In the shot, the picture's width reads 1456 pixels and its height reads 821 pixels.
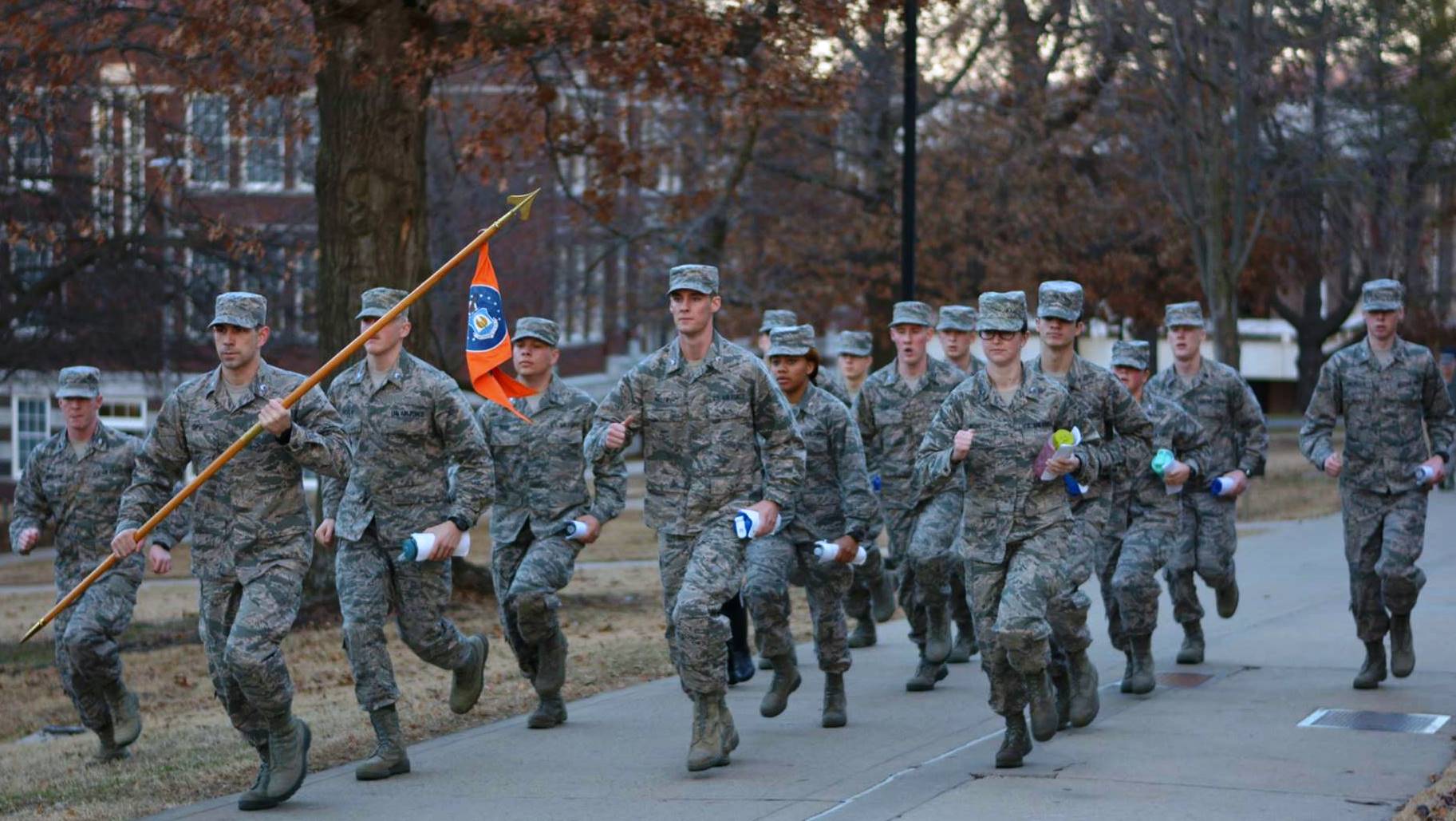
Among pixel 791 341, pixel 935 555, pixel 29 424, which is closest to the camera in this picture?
pixel 791 341

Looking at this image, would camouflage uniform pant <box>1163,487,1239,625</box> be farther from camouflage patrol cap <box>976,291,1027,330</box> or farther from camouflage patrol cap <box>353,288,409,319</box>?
camouflage patrol cap <box>353,288,409,319</box>

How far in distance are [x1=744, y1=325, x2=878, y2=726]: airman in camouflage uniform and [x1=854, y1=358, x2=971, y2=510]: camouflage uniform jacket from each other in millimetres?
993

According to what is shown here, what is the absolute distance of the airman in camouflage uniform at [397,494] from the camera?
891 centimetres

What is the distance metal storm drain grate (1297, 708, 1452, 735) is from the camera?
952 cm

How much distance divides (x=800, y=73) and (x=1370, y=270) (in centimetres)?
2185

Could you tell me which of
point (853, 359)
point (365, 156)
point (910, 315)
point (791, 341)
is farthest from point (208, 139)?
point (791, 341)

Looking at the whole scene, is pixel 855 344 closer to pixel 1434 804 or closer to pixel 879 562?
pixel 879 562

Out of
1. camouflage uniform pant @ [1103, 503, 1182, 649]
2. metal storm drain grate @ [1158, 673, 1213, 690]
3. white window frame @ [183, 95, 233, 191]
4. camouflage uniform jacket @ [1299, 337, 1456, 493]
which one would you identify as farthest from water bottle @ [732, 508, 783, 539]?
white window frame @ [183, 95, 233, 191]

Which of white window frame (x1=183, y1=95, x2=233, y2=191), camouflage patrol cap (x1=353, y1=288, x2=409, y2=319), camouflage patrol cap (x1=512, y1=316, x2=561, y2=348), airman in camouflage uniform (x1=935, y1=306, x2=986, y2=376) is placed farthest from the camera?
white window frame (x1=183, y1=95, x2=233, y2=191)

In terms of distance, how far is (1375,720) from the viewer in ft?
32.0

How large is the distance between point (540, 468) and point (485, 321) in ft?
4.86

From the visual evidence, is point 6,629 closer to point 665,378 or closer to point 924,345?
point 924,345

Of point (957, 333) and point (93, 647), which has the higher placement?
point (957, 333)

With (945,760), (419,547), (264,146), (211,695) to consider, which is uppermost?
(264,146)
